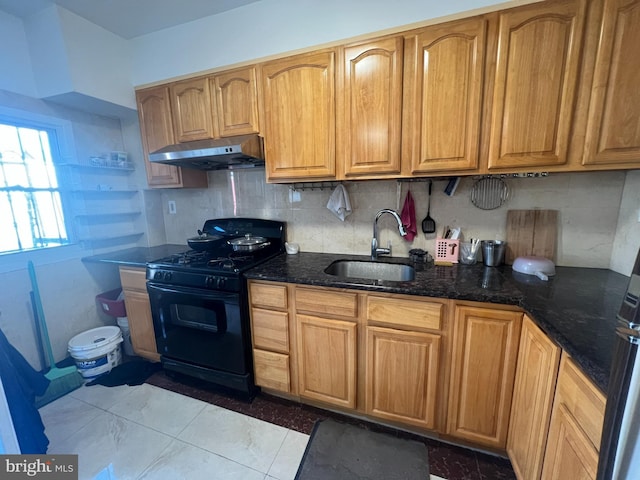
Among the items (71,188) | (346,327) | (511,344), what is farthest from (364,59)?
(71,188)

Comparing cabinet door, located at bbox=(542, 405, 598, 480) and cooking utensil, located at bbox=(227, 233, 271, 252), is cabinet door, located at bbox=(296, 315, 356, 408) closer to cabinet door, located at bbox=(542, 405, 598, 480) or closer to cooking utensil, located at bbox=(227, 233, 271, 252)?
cooking utensil, located at bbox=(227, 233, 271, 252)

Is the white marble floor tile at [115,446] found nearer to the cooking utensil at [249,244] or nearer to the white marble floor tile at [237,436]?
the white marble floor tile at [237,436]

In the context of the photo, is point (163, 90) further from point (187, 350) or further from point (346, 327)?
point (346, 327)

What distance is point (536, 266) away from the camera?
145cm

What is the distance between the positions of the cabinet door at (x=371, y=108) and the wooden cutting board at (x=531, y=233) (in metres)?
0.87

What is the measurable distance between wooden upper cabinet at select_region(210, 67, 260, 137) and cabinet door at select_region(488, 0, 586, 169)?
147cm

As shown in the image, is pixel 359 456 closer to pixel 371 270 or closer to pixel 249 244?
pixel 371 270

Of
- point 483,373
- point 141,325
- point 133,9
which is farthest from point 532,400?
point 133,9

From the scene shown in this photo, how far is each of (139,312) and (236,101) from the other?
188 cm

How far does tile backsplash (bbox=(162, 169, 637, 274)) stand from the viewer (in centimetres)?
150

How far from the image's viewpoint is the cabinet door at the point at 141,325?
2090 millimetres

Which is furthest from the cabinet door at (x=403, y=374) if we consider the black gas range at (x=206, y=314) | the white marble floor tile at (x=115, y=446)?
the white marble floor tile at (x=115, y=446)

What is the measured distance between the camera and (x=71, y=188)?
6.92 feet

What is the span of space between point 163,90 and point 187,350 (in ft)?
6.78
